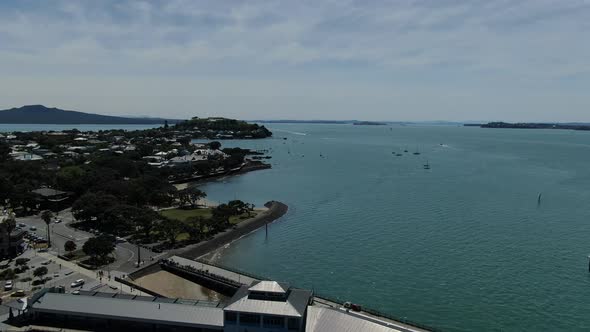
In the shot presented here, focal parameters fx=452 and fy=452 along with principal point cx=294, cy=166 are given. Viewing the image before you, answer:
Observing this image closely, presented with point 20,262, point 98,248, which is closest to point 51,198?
point 20,262

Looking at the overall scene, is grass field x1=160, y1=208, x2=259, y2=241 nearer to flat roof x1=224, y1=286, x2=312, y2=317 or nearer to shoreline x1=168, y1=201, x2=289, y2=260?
shoreline x1=168, y1=201, x2=289, y2=260

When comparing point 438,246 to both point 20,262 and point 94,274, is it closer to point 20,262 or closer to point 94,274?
point 94,274

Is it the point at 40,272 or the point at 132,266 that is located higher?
the point at 40,272

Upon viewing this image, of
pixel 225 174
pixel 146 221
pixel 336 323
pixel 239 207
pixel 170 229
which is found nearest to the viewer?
pixel 336 323

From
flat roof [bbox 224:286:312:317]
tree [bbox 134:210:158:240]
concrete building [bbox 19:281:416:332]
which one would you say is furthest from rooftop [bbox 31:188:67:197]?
flat roof [bbox 224:286:312:317]

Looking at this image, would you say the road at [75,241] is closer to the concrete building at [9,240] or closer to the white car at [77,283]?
the concrete building at [9,240]

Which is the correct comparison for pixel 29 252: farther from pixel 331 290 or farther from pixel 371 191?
pixel 371 191
